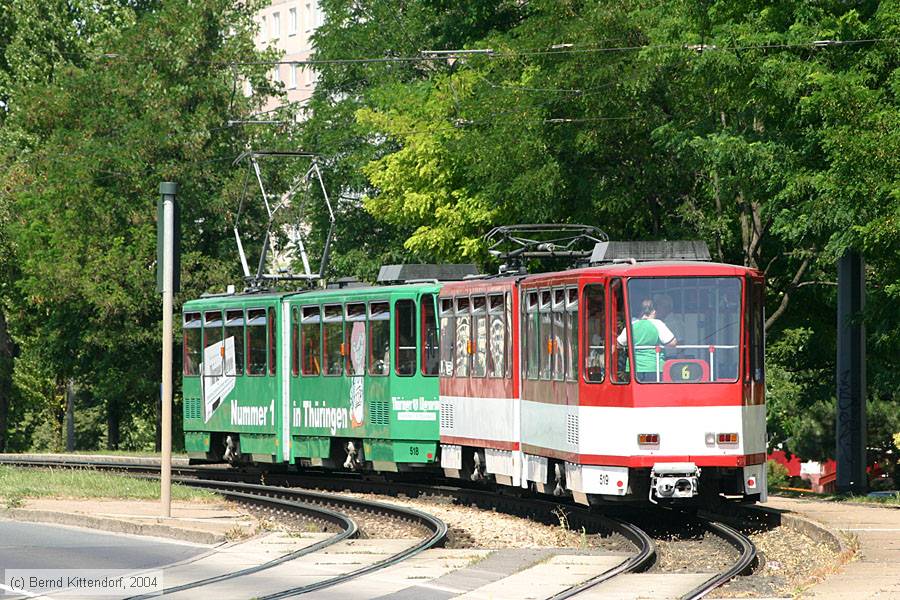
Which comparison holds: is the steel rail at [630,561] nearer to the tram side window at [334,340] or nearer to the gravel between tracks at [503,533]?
the gravel between tracks at [503,533]

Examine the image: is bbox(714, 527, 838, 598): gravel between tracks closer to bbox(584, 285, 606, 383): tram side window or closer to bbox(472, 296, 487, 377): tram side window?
bbox(584, 285, 606, 383): tram side window

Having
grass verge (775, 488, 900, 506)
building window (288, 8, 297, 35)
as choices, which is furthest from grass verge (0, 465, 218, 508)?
building window (288, 8, 297, 35)

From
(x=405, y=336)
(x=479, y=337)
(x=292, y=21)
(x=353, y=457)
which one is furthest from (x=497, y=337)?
(x=292, y=21)

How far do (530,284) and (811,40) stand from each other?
21.2ft

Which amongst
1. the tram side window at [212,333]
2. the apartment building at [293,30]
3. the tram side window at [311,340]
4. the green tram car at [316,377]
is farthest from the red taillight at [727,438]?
the apartment building at [293,30]

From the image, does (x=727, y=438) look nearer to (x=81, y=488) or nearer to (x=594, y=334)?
(x=594, y=334)

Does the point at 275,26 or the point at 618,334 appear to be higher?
the point at 275,26

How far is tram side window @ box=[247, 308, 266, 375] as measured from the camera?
30.2 metres

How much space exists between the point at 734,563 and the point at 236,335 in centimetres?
1590

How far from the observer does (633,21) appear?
1329 inches

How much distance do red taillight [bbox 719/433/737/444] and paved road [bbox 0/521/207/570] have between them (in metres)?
5.37

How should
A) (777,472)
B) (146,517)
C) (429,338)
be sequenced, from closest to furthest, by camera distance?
(146,517), (429,338), (777,472)

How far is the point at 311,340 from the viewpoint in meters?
29.0

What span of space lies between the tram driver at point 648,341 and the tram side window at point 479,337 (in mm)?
4487
